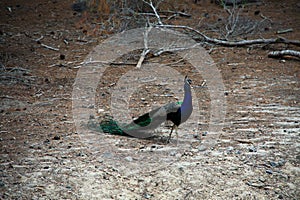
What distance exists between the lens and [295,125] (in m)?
4.29

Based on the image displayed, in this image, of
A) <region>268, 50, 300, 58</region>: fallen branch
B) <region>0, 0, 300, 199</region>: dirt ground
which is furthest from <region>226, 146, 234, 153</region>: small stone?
<region>268, 50, 300, 58</region>: fallen branch

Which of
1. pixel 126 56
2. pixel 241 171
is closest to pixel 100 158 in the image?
pixel 241 171

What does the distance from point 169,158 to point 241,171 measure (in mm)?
696

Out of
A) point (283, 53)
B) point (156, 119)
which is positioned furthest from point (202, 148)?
point (283, 53)

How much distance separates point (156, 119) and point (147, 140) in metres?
0.25

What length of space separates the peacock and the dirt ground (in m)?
0.11

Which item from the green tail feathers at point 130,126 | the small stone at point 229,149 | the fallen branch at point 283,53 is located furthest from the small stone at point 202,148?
the fallen branch at point 283,53

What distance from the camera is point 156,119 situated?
156 inches

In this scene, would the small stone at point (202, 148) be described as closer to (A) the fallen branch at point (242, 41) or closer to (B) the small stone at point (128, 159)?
(B) the small stone at point (128, 159)

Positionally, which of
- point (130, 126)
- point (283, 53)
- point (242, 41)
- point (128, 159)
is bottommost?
point (128, 159)

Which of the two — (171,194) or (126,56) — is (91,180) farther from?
(126,56)

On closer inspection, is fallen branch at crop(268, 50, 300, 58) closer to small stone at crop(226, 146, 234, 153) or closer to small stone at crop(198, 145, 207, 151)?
small stone at crop(226, 146, 234, 153)

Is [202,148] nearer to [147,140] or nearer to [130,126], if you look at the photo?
[147,140]

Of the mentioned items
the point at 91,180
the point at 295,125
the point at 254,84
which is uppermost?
the point at 254,84
